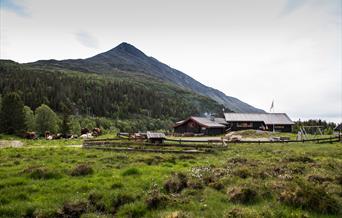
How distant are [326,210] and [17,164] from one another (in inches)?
885

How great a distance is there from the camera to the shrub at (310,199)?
40.3ft

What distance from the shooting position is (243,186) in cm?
1484

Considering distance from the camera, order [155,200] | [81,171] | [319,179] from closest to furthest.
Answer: [155,200], [319,179], [81,171]

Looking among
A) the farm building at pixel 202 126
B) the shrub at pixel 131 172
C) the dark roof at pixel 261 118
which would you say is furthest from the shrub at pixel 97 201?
the dark roof at pixel 261 118

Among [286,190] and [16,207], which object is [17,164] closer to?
[16,207]

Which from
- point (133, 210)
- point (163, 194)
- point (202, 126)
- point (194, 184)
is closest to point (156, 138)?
point (194, 184)

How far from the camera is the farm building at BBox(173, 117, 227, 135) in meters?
87.9

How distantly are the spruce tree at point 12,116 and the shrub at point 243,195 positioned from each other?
6786 cm

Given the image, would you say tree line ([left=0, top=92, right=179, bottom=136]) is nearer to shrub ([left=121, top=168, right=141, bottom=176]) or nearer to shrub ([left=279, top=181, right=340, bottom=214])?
shrub ([left=121, top=168, right=141, bottom=176])

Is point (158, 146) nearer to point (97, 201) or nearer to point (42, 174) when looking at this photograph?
point (42, 174)

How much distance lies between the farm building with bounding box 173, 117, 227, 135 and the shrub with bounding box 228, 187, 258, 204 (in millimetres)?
71917

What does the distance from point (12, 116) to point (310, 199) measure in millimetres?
72051

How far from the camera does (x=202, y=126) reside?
88.2m

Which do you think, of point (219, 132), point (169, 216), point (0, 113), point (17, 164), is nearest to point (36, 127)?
point (0, 113)
